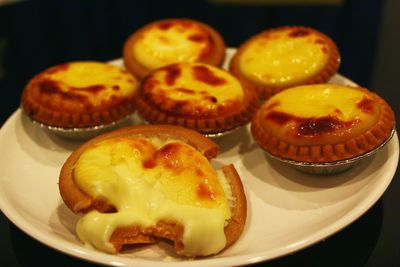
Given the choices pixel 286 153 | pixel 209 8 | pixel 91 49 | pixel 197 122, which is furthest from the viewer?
pixel 209 8

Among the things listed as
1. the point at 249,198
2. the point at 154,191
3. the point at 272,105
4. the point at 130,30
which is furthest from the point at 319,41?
the point at 130,30

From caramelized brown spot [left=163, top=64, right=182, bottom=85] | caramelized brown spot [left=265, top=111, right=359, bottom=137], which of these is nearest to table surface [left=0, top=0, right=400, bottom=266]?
caramelized brown spot [left=265, top=111, right=359, bottom=137]

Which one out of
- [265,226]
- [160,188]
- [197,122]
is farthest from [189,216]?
[197,122]

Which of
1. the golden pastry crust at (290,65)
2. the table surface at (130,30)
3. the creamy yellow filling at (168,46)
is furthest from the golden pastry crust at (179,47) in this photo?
the table surface at (130,30)

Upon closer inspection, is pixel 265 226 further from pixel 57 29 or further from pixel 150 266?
pixel 57 29

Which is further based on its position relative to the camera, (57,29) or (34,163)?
(57,29)
